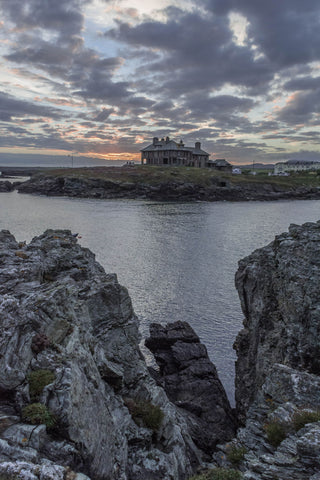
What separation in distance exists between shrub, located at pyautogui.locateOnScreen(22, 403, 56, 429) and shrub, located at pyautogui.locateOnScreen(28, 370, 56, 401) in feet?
1.48

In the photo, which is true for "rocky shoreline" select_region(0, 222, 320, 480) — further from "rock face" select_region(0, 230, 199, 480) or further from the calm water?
the calm water

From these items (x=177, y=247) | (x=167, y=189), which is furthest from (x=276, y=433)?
(x=167, y=189)

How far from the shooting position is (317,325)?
62.8 ft

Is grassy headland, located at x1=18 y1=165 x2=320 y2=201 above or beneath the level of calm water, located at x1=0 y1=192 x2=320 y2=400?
above

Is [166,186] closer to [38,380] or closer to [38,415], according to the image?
[38,380]

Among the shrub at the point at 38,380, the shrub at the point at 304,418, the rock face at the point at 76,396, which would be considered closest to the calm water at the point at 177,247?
the rock face at the point at 76,396

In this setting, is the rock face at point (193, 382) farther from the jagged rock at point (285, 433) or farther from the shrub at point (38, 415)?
the shrub at point (38, 415)

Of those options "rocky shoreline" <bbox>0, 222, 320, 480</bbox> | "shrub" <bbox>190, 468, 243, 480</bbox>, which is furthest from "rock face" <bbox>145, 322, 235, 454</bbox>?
"shrub" <bbox>190, 468, 243, 480</bbox>

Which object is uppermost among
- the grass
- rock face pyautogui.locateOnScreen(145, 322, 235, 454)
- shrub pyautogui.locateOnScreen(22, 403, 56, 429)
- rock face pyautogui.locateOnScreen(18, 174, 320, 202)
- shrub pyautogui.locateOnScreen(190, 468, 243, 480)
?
the grass

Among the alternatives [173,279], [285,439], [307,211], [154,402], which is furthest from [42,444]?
[307,211]

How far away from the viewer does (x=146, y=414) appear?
49.2 feet

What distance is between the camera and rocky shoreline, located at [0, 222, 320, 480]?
419 inches

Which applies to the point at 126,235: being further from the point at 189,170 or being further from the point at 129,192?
the point at 189,170

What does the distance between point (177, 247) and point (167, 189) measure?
102175 millimetres
